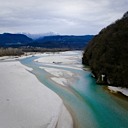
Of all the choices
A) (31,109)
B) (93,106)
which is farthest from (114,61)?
(31,109)

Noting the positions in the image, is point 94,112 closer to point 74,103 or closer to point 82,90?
point 74,103

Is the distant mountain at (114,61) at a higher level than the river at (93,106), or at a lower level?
higher

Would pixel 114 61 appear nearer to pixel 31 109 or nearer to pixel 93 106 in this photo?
pixel 93 106

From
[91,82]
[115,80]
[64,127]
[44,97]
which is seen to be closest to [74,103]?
[44,97]

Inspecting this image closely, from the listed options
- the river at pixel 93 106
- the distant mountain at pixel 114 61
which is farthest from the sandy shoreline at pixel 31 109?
the distant mountain at pixel 114 61

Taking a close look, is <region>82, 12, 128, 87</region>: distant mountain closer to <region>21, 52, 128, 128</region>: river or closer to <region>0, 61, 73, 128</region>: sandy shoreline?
<region>21, 52, 128, 128</region>: river

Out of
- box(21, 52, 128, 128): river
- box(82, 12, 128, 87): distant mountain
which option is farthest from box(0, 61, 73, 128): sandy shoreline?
box(82, 12, 128, 87): distant mountain

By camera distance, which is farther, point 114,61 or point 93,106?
point 114,61

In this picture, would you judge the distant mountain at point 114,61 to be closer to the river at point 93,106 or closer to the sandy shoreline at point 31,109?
the river at point 93,106
